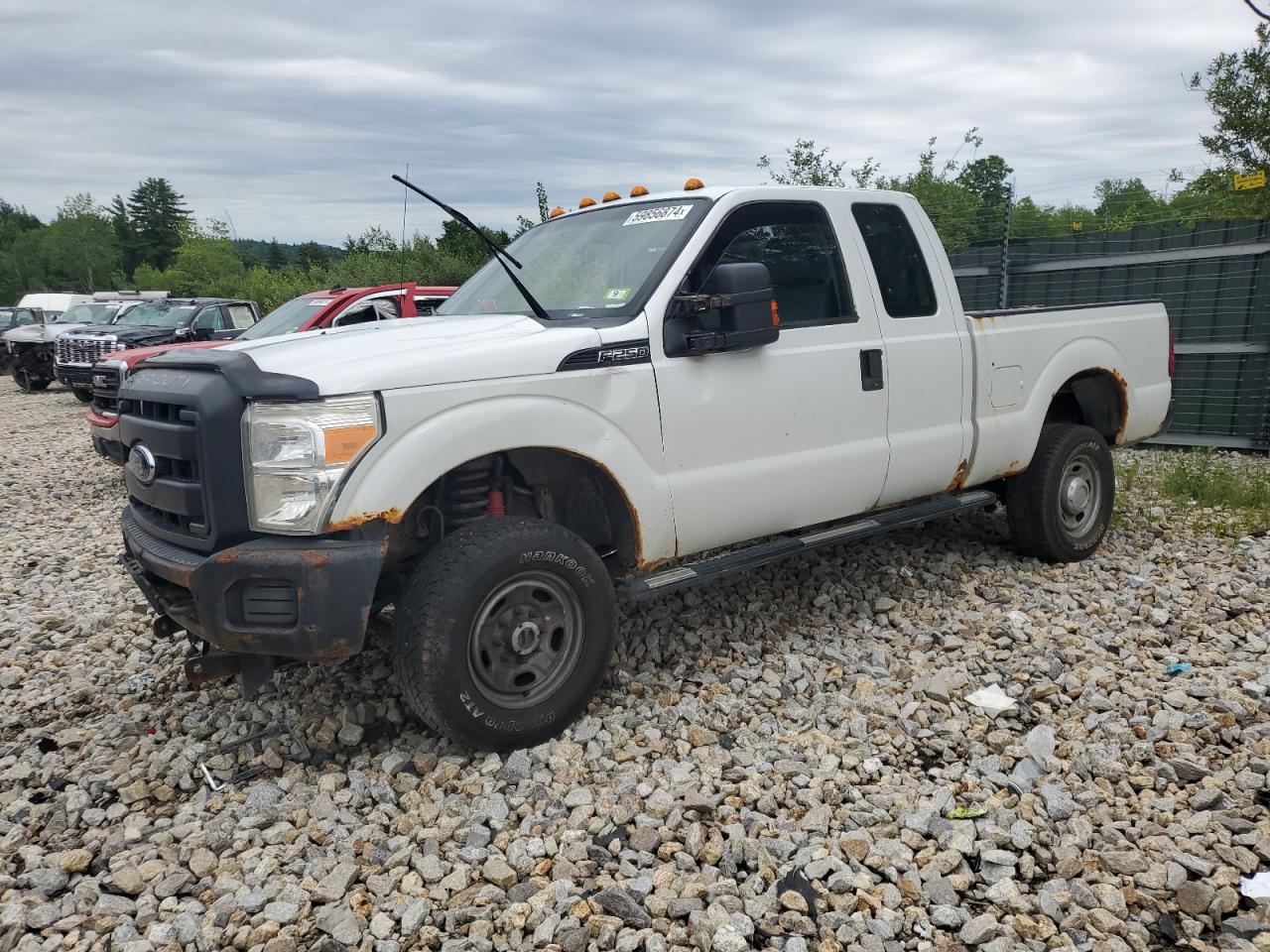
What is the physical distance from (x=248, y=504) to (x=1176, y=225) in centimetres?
1027

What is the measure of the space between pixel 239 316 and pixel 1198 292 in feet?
49.0

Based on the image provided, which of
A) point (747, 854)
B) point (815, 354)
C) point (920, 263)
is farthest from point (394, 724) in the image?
point (920, 263)

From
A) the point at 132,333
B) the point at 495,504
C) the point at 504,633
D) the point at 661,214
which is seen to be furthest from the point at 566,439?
the point at 132,333

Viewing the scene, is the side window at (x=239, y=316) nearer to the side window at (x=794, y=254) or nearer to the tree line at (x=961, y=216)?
the tree line at (x=961, y=216)

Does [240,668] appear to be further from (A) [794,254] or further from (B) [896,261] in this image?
(B) [896,261]

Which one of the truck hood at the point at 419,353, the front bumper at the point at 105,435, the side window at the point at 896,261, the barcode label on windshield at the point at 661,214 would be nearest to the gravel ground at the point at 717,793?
the truck hood at the point at 419,353

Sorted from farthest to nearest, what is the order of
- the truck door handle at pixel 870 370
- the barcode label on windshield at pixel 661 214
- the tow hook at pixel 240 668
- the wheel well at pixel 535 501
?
the truck door handle at pixel 870 370
the barcode label on windshield at pixel 661 214
the wheel well at pixel 535 501
the tow hook at pixel 240 668

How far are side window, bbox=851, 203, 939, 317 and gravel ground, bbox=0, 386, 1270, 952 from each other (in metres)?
1.61

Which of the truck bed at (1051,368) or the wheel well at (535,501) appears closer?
the wheel well at (535,501)

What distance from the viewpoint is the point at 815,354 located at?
13.8 ft

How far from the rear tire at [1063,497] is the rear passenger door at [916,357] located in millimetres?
698

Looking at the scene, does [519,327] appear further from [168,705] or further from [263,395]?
[168,705]

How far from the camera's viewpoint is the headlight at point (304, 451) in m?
2.99

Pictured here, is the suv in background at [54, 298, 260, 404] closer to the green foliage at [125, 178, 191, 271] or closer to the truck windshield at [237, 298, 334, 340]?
the truck windshield at [237, 298, 334, 340]
